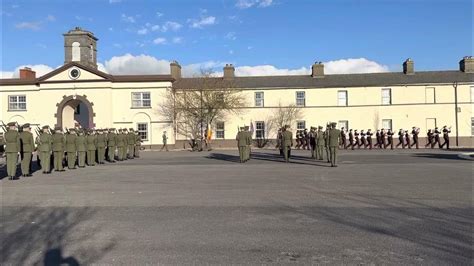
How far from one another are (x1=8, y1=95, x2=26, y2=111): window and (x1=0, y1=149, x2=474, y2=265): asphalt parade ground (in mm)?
34128

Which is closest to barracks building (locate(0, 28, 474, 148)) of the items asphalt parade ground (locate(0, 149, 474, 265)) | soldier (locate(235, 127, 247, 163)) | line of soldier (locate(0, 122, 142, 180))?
line of soldier (locate(0, 122, 142, 180))

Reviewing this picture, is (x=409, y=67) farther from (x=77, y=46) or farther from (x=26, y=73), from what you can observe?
(x=26, y=73)

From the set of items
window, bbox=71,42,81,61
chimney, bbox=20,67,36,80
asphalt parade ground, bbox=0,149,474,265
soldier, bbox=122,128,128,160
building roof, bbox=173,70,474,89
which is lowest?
asphalt parade ground, bbox=0,149,474,265

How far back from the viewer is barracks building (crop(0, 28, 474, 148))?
45000mm

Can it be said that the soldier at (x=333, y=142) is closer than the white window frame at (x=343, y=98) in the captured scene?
Yes

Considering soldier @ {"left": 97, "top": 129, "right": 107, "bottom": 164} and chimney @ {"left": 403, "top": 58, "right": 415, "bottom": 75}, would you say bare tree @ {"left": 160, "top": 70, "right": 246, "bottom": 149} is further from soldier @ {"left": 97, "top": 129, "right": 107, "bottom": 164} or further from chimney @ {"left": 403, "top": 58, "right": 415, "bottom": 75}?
soldier @ {"left": 97, "top": 129, "right": 107, "bottom": 164}

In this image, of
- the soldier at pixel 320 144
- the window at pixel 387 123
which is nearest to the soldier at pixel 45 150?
the soldier at pixel 320 144

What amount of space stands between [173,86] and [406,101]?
22327 mm

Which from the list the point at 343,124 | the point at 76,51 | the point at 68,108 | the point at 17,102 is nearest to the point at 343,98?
the point at 343,124

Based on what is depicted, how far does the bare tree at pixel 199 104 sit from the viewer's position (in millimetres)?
44469

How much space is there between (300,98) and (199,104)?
9.99m

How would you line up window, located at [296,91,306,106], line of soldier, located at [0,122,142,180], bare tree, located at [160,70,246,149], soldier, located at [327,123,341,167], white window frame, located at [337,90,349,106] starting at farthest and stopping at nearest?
1. window, located at [296,91,306,106]
2. white window frame, located at [337,90,349,106]
3. bare tree, located at [160,70,246,149]
4. soldier, located at [327,123,341,167]
5. line of soldier, located at [0,122,142,180]

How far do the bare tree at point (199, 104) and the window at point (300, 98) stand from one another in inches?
204

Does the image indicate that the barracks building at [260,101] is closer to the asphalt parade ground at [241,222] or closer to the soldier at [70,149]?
the soldier at [70,149]
